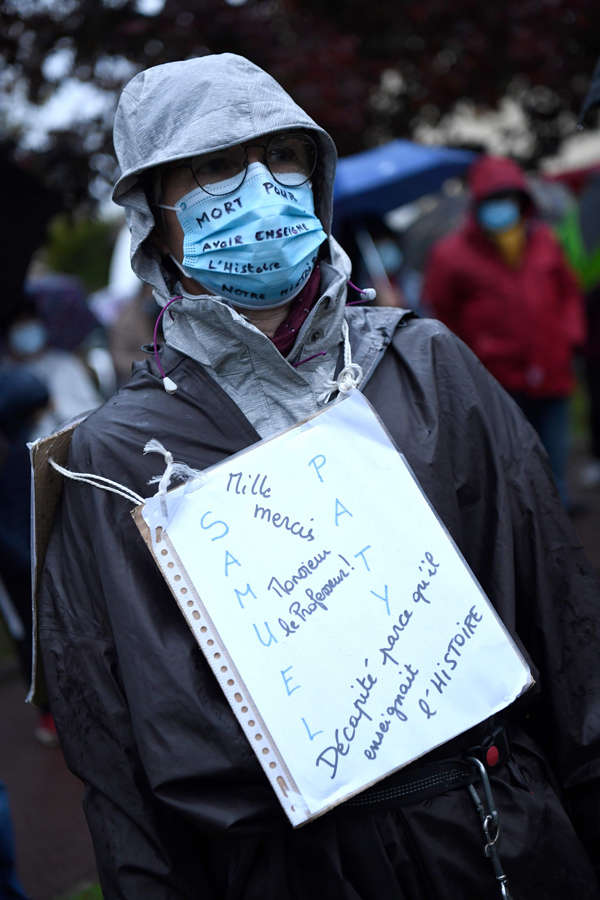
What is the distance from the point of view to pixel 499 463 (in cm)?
182

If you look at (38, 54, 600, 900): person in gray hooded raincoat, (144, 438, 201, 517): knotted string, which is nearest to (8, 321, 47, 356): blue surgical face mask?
(38, 54, 600, 900): person in gray hooded raincoat

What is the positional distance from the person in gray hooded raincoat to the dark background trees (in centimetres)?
241

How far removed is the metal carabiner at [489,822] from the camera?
1.64 meters

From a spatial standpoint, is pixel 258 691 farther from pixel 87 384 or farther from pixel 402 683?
pixel 87 384

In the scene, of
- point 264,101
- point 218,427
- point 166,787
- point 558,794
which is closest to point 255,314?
point 218,427

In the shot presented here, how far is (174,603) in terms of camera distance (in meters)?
1.69

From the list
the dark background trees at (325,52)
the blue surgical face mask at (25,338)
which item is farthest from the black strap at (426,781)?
the blue surgical face mask at (25,338)

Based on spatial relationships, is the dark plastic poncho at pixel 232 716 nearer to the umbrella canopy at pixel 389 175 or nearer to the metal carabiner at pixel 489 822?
the metal carabiner at pixel 489 822

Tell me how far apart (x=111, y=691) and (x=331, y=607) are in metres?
0.41

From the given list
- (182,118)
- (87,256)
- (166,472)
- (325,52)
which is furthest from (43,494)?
(87,256)

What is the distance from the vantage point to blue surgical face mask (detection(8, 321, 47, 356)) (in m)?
6.25

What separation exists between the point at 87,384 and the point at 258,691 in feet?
17.4

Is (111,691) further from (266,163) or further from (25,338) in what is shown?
(25,338)

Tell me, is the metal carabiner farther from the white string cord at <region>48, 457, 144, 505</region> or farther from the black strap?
the white string cord at <region>48, 457, 144, 505</region>
